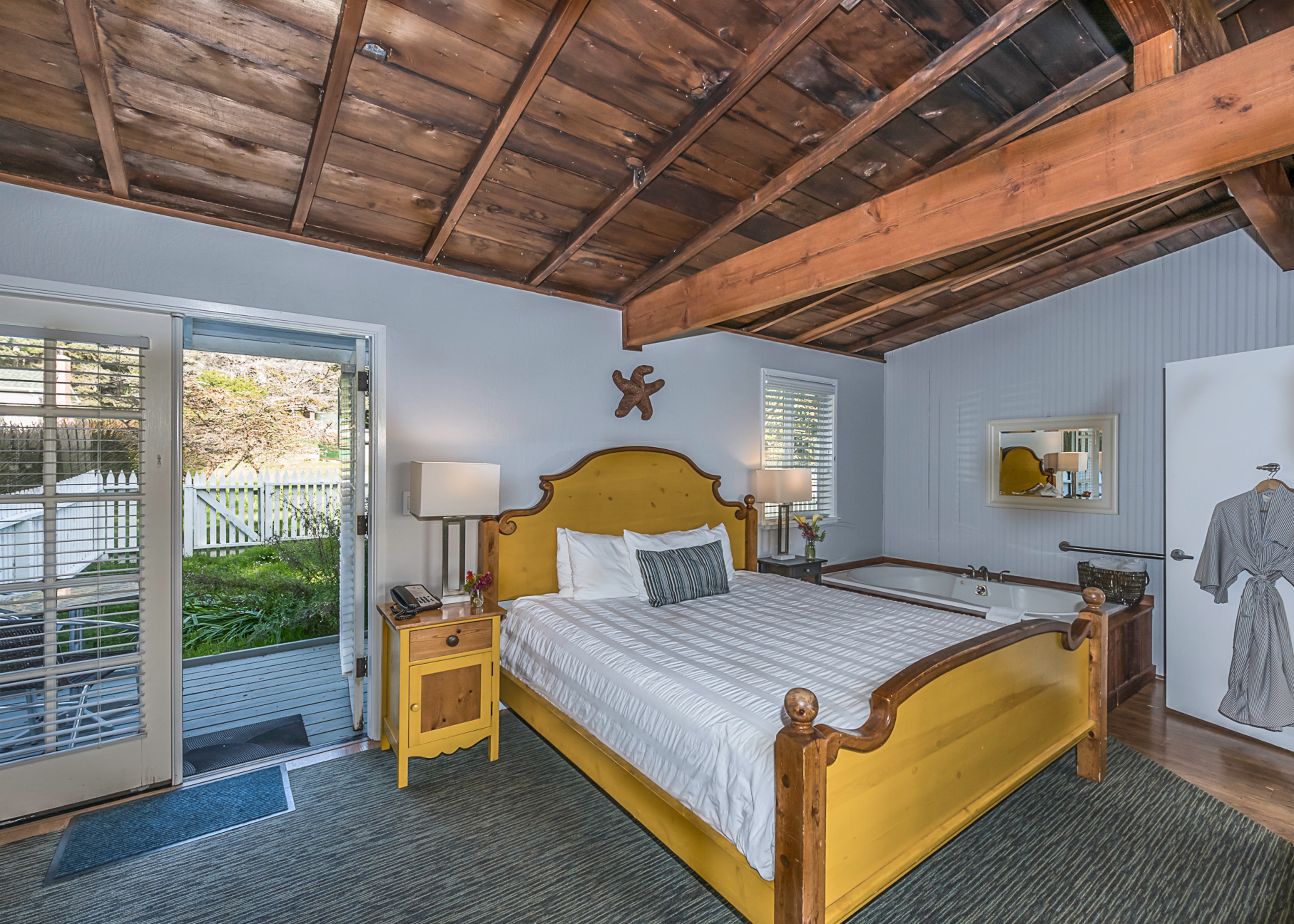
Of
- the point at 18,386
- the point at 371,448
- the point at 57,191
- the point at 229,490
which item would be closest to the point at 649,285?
the point at 371,448

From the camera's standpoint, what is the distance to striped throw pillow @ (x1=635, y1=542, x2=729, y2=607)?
3.27 m

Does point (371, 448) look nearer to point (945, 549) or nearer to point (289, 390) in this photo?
point (289, 390)

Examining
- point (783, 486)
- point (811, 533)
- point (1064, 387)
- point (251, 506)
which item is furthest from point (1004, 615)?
point (251, 506)

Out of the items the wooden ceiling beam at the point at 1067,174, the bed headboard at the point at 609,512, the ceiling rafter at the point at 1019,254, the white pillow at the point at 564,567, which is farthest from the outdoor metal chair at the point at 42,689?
the ceiling rafter at the point at 1019,254

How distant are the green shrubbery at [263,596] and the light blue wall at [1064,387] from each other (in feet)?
17.3

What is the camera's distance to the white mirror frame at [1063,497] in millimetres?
4293

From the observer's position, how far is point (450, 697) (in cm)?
277

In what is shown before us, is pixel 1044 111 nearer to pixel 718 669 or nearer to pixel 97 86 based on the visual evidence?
pixel 718 669

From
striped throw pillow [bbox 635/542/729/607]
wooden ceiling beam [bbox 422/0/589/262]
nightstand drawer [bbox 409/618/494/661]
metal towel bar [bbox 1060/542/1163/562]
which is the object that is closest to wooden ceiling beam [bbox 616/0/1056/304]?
wooden ceiling beam [bbox 422/0/589/262]

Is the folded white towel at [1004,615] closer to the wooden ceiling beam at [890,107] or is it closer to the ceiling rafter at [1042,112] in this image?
the ceiling rafter at [1042,112]

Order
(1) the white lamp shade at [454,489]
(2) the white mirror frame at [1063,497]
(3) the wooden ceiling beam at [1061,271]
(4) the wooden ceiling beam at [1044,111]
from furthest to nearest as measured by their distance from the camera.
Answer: (2) the white mirror frame at [1063,497]
(3) the wooden ceiling beam at [1061,271]
(1) the white lamp shade at [454,489]
(4) the wooden ceiling beam at [1044,111]

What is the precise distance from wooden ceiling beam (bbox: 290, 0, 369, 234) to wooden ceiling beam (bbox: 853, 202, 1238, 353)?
173 inches

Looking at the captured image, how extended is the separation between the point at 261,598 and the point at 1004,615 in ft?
19.3

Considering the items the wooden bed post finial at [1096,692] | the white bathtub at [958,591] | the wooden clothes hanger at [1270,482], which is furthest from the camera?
the white bathtub at [958,591]
